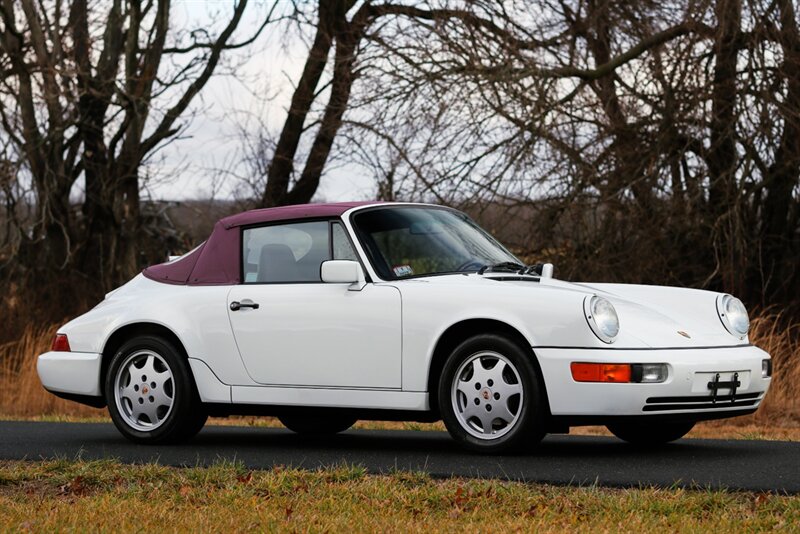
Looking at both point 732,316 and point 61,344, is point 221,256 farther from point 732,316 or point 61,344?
point 732,316

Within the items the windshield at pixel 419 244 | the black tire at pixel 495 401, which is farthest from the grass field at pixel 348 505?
the windshield at pixel 419 244

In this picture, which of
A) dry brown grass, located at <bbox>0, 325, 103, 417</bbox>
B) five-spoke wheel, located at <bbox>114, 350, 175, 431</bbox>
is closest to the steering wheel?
five-spoke wheel, located at <bbox>114, 350, 175, 431</bbox>

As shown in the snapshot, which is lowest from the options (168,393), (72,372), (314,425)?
(314,425)

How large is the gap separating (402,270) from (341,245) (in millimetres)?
468

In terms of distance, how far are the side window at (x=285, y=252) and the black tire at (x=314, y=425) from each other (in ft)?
4.48

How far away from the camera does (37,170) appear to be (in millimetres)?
21969

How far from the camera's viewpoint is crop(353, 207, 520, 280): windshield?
859 cm

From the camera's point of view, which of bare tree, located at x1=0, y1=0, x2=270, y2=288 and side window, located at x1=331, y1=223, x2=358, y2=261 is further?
bare tree, located at x1=0, y1=0, x2=270, y2=288

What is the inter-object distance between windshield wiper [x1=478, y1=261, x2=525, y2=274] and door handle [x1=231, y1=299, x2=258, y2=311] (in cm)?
150

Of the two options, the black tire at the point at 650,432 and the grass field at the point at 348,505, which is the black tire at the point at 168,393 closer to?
the grass field at the point at 348,505

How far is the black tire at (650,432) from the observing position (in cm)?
898

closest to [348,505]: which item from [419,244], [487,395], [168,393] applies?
[487,395]

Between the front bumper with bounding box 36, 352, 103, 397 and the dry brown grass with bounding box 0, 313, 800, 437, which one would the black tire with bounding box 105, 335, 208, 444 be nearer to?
the front bumper with bounding box 36, 352, 103, 397

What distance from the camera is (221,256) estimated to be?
930cm
